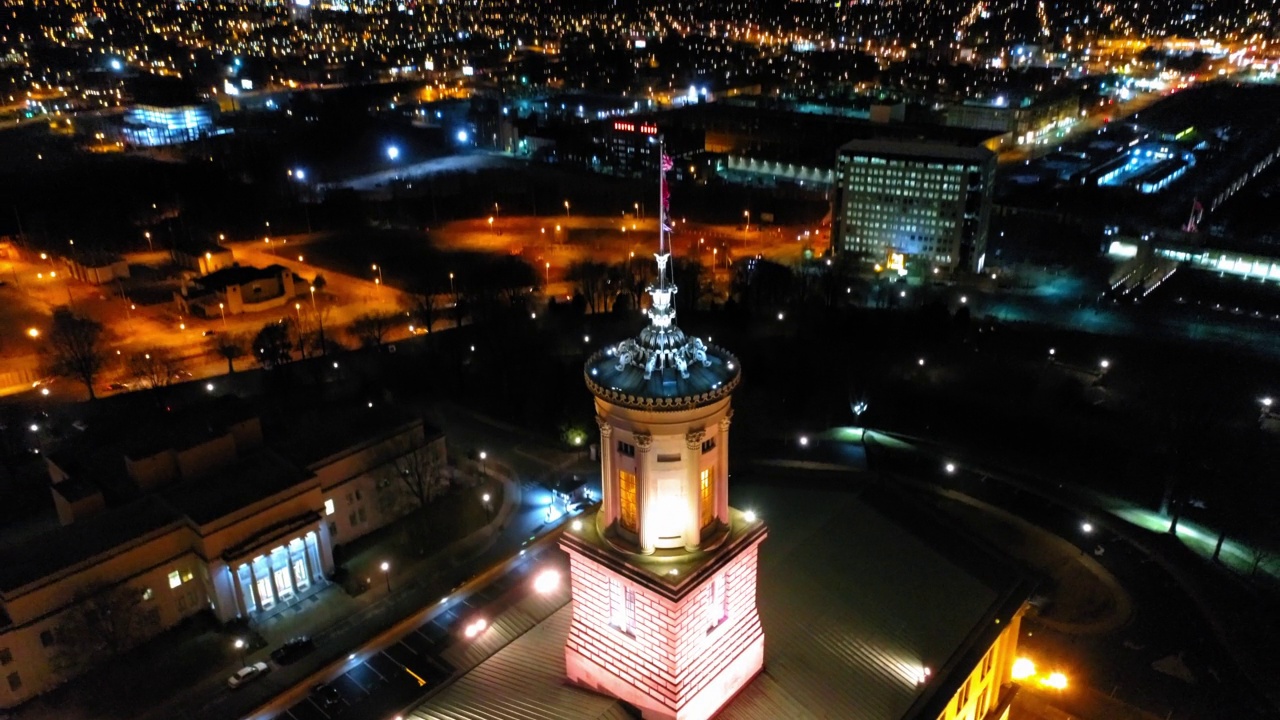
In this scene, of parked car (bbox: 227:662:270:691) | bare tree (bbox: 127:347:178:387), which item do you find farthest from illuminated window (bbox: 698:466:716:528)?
bare tree (bbox: 127:347:178:387)

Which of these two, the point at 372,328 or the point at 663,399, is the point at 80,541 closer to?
the point at 663,399

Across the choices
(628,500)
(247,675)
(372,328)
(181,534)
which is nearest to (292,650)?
(247,675)

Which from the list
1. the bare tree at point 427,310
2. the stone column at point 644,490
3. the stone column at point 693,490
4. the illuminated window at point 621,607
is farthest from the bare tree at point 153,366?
the stone column at point 693,490

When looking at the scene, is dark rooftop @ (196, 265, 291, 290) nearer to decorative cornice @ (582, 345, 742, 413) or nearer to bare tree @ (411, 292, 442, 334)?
bare tree @ (411, 292, 442, 334)

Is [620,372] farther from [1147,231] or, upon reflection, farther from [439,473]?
[1147,231]

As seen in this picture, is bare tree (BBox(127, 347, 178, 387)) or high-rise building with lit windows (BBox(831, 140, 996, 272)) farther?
high-rise building with lit windows (BBox(831, 140, 996, 272))

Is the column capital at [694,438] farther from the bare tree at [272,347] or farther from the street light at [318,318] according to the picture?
the street light at [318,318]

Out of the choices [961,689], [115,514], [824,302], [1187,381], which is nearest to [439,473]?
[115,514]

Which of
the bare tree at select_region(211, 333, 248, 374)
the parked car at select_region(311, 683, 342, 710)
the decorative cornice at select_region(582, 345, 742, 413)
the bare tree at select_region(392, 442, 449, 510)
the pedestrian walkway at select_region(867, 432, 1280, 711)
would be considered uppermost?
the decorative cornice at select_region(582, 345, 742, 413)
